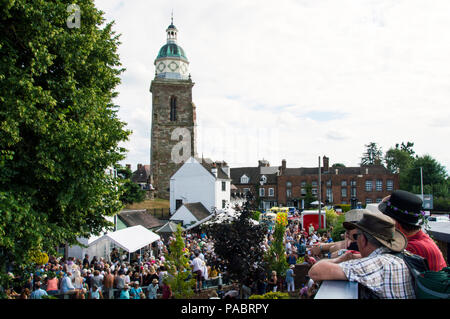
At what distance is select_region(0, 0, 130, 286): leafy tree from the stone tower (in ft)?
135

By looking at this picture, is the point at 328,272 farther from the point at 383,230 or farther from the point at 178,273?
the point at 178,273

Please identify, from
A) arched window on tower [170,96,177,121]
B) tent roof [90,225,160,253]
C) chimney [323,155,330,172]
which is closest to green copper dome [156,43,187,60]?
arched window on tower [170,96,177,121]

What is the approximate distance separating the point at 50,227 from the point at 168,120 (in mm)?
Answer: 44910

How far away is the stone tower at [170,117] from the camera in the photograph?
52.6 metres

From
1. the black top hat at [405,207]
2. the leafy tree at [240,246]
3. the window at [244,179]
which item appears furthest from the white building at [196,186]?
the black top hat at [405,207]

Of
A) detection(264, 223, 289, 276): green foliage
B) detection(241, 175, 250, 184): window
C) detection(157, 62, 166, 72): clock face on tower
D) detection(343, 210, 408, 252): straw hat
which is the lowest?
detection(264, 223, 289, 276): green foliage

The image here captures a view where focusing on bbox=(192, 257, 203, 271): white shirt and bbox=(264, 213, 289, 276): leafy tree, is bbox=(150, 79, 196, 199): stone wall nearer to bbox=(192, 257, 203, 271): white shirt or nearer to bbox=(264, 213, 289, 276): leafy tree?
bbox=(264, 213, 289, 276): leafy tree

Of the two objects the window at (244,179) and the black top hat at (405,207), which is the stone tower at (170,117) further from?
the black top hat at (405,207)

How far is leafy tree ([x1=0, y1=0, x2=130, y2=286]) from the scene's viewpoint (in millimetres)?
8539

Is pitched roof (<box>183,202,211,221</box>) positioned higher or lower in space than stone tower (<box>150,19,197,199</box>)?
lower

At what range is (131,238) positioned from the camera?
1755 cm

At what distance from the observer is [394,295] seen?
2.54 metres
